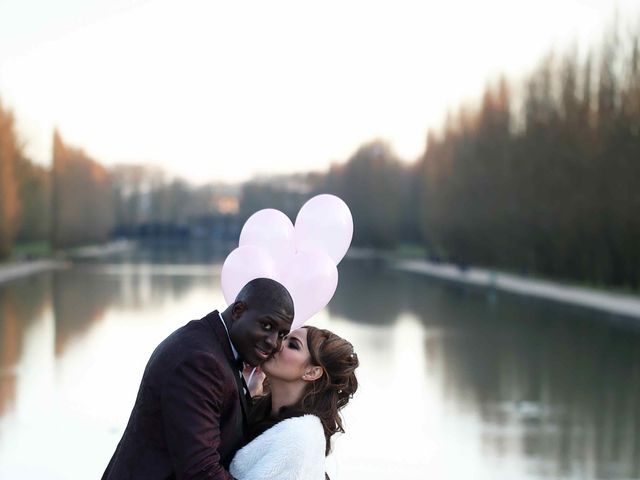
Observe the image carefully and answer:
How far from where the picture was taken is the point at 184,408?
217 centimetres

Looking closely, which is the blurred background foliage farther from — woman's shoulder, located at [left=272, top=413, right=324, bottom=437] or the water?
woman's shoulder, located at [left=272, top=413, right=324, bottom=437]

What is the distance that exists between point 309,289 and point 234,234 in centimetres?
→ 10325

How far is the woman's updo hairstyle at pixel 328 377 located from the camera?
8.28ft

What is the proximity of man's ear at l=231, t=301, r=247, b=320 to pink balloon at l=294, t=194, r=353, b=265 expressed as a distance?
65cm

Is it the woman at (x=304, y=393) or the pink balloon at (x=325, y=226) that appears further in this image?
the pink balloon at (x=325, y=226)

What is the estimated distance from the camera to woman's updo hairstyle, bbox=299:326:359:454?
252cm

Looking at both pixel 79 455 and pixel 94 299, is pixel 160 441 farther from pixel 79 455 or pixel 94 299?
pixel 94 299

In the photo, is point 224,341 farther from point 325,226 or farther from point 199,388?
point 325,226

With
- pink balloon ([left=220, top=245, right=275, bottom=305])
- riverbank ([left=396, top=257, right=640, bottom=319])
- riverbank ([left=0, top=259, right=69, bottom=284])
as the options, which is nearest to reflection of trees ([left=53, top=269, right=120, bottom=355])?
riverbank ([left=0, top=259, right=69, bottom=284])

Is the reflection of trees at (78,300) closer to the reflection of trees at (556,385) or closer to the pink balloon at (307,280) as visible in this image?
the reflection of trees at (556,385)

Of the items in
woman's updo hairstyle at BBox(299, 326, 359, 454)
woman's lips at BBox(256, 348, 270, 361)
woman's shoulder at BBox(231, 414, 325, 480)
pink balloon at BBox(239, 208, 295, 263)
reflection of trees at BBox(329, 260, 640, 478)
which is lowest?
reflection of trees at BBox(329, 260, 640, 478)

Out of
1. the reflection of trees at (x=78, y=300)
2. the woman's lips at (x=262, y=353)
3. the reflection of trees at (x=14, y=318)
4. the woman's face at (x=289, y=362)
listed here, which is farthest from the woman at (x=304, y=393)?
the reflection of trees at (x=78, y=300)

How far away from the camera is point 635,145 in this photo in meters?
24.6

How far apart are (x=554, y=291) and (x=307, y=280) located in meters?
22.4
